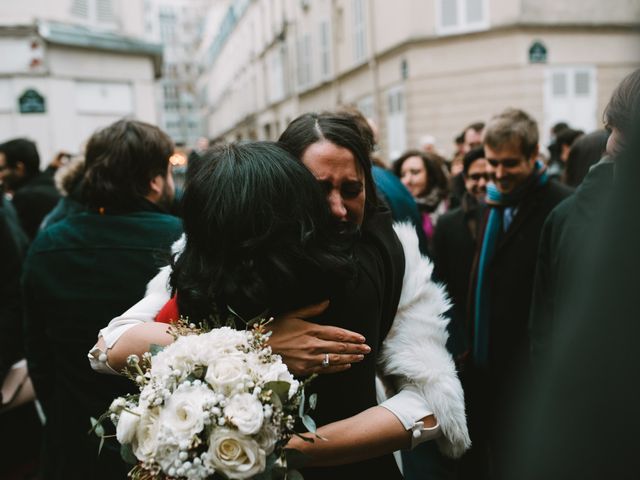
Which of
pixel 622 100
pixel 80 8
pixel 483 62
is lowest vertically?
pixel 622 100

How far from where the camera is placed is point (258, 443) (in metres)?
1.30

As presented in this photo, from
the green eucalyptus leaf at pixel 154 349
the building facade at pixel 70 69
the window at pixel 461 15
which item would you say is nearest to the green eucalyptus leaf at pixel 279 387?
the green eucalyptus leaf at pixel 154 349

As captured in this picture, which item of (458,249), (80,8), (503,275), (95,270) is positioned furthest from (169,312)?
(80,8)

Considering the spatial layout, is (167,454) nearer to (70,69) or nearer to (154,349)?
(154,349)

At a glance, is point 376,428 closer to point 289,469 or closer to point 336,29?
point 289,469

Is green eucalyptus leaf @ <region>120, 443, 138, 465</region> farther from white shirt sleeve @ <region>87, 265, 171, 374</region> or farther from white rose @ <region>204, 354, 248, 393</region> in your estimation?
white shirt sleeve @ <region>87, 265, 171, 374</region>

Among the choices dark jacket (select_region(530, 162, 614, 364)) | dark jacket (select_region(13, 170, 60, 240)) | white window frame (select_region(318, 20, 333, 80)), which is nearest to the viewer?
dark jacket (select_region(530, 162, 614, 364))

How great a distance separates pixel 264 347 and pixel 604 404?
3.11ft

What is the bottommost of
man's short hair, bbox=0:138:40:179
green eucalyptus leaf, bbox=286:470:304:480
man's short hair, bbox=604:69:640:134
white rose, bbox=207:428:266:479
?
green eucalyptus leaf, bbox=286:470:304:480

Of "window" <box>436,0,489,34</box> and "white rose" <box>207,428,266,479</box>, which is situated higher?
"window" <box>436,0,489,34</box>

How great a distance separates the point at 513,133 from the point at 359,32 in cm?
1777

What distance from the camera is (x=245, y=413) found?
49.8 inches

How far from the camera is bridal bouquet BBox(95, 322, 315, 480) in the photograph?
49.8 inches

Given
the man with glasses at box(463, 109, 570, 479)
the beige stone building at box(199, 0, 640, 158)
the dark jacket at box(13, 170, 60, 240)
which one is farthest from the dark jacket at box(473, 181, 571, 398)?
the beige stone building at box(199, 0, 640, 158)
